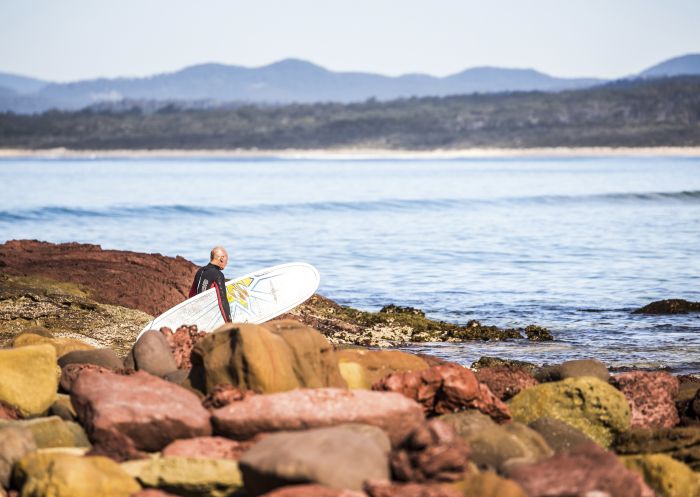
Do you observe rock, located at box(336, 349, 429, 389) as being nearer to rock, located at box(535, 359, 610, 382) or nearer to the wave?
rock, located at box(535, 359, 610, 382)

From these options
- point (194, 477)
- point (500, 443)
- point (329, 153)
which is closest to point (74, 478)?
point (194, 477)

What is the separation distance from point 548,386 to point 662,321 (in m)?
9.32

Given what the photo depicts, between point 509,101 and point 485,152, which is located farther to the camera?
point 509,101

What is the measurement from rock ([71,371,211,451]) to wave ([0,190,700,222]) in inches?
1646

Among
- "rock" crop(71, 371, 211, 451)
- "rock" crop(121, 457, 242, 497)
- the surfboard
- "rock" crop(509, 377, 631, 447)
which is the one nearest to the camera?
"rock" crop(121, 457, 242, 497)

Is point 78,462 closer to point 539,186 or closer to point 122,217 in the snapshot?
point 122,217

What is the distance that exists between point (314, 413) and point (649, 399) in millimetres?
3269

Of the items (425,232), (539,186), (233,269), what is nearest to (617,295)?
(233,269)

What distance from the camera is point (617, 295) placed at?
22.1m

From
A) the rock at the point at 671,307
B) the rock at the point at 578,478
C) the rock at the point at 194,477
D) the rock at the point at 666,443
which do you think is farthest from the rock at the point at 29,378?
the rock at the point at 671,307

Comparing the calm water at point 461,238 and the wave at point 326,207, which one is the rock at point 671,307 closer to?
the calm water at point 461,238

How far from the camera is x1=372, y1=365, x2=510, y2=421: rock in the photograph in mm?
8727

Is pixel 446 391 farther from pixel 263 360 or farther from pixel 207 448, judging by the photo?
pixel 207 448

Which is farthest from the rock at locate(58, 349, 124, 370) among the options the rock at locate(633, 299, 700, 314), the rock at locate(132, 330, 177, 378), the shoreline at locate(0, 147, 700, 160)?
the shoreline at locate(0, 147, 700, 160)
